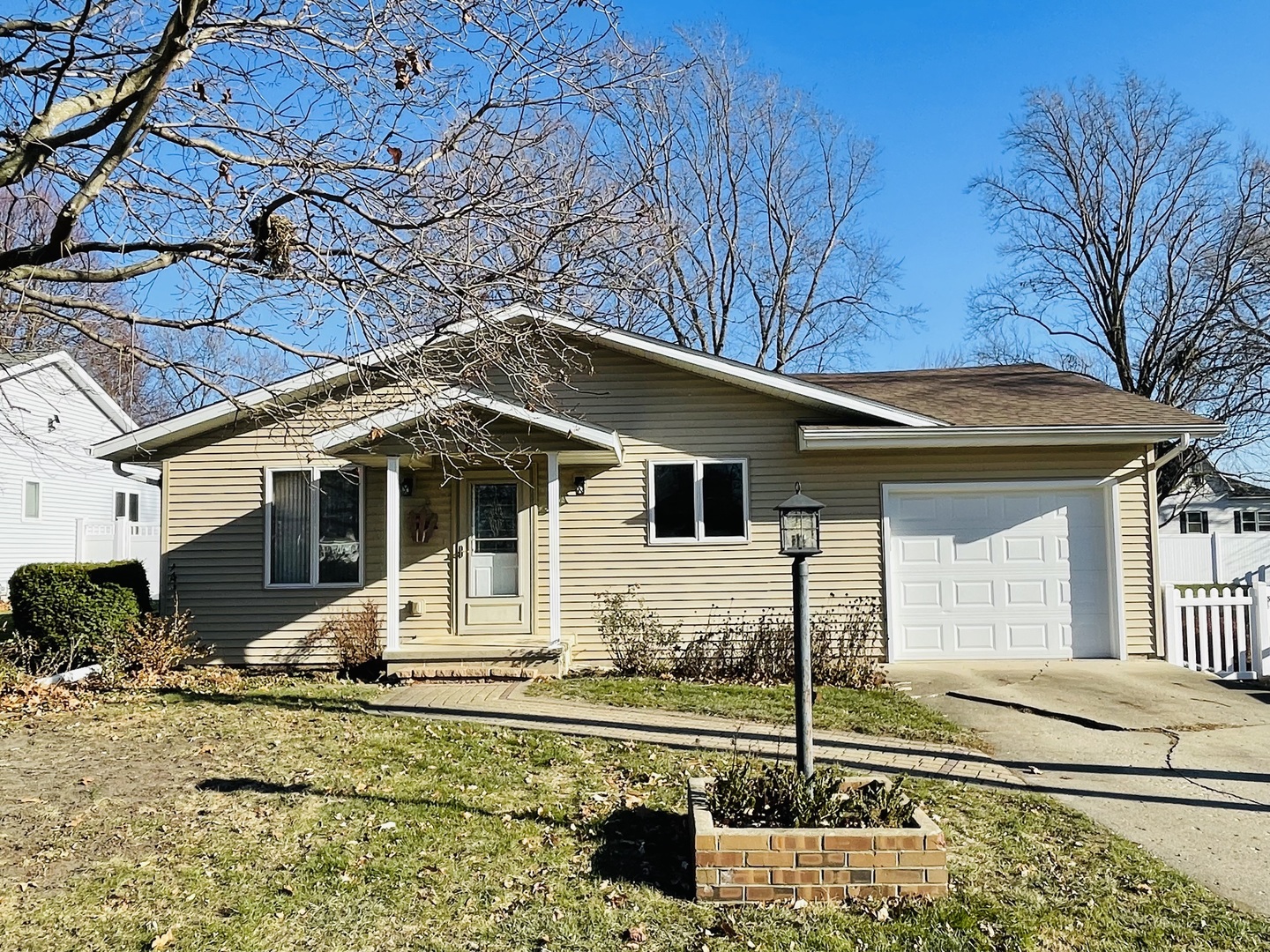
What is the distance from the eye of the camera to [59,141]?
4.94 metres

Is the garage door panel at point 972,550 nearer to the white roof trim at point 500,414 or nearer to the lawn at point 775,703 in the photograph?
the lawn at point 775,703

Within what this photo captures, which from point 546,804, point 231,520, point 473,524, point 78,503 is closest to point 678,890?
point 546,804

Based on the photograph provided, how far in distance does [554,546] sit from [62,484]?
1852cm

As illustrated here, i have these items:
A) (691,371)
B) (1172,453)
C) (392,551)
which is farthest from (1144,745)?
(392,551)

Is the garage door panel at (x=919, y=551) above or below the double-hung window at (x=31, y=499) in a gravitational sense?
below

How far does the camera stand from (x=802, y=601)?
519 centimetres

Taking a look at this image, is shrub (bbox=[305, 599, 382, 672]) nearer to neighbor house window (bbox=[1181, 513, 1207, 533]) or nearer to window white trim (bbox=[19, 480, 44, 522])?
window white trim (bbox=[19, 480, 44, 522])

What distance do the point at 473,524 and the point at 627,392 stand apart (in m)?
2.67

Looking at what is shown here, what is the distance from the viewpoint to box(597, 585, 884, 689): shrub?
11211 millimetres

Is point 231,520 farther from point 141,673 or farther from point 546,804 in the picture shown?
point 546,804

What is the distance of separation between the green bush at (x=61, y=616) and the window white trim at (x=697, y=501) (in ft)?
21.7

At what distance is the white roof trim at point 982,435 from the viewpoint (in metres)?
11.3

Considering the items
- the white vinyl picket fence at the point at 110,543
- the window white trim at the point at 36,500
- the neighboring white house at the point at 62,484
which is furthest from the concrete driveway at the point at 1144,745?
the window white trim at the point at 36,500

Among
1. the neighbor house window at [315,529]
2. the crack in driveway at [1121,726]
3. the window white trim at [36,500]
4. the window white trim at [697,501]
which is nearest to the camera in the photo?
the crack in driveway at [1121,726]
